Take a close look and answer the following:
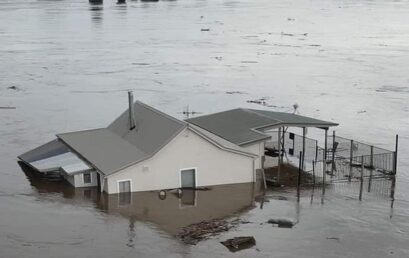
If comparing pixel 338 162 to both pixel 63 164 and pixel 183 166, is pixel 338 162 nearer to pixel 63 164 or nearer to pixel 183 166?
pixel 183 166

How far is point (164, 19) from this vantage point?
150125mm

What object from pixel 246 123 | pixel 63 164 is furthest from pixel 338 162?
pixel 63 164

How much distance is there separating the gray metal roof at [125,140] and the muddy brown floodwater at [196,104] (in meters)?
1.81

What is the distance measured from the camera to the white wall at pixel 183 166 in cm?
2639

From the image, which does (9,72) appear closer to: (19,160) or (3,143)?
(3,143)

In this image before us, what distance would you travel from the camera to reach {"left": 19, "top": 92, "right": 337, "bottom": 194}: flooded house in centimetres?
2645

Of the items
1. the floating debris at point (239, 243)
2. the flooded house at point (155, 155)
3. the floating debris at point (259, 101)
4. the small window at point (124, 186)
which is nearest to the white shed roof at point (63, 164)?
the flooded house at point (155, 155)

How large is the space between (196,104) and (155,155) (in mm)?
26355

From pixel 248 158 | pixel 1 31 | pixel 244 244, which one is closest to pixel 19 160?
pixel 248 158

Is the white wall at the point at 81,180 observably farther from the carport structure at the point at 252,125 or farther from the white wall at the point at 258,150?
the white wall at the point at 258,150

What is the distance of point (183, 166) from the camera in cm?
2703

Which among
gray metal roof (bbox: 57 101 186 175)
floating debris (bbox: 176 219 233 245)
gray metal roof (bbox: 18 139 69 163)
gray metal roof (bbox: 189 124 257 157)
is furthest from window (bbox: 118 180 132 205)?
gray metal roof (bbox: 18 139 69 163)

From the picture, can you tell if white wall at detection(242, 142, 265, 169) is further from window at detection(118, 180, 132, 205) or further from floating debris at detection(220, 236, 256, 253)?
floating debris at detection(220, 236, 256, 253)

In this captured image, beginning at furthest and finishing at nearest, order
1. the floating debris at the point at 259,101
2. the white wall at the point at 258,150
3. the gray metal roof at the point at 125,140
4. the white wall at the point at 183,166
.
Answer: the floating debris at the point at 259,101
the white wall at the point at 258,150
the gray metal roof at the point at 125,140
the white wall at the point at 183,166
